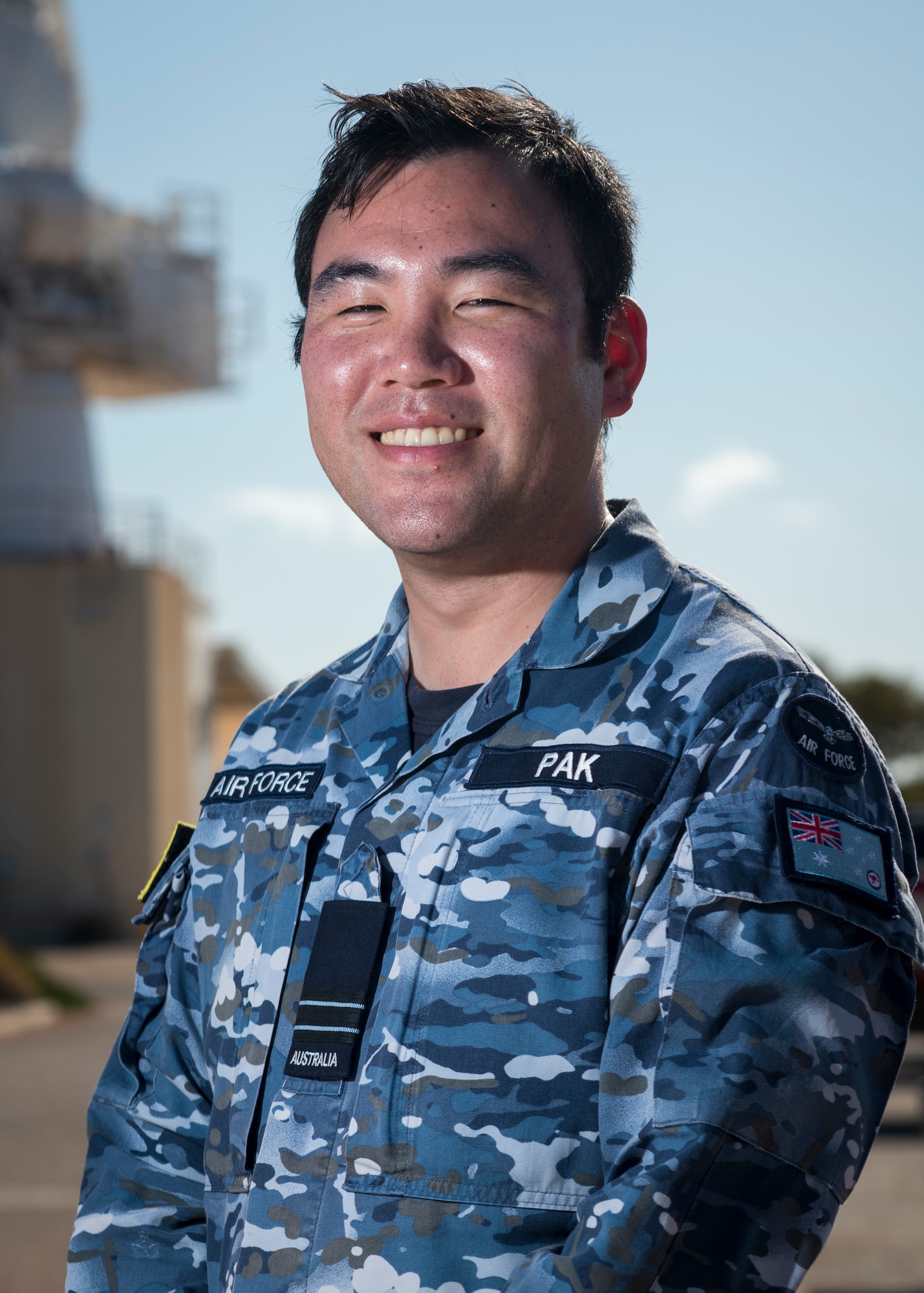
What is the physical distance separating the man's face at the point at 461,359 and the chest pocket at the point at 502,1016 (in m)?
0.42

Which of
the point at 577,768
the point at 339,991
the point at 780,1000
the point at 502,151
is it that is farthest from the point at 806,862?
the point at 502,151

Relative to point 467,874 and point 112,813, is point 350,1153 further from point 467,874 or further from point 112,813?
point 112,813

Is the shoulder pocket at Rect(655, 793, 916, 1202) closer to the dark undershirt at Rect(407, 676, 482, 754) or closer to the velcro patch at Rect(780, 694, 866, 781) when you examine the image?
the velcro patch at Rect(780, 694, 866, 781)

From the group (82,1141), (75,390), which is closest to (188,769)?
(75,390)

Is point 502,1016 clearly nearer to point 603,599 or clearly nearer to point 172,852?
point 603,599

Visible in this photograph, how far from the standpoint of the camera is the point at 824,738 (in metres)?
1.74

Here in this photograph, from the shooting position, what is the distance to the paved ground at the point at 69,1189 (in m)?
5.24

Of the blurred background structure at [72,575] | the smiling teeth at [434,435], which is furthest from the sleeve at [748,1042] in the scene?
the blurred background structure at [72,575]

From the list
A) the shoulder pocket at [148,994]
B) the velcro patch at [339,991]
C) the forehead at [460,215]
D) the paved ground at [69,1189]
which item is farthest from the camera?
the paved ground at [69,1189]

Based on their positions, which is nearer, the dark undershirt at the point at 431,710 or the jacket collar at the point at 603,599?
the jacket collar at the point at 603,599

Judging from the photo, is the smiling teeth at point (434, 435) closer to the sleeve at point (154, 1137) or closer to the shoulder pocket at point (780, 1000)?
the shoulder pocket at point (780, 1000)

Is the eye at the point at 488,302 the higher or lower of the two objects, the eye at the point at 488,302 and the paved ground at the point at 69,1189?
the higher

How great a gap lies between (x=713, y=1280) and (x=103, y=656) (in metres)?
23.9

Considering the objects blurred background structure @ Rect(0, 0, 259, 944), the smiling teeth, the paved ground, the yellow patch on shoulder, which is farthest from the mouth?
blurred background structure @ Rect(0, 0, 259, 944)
